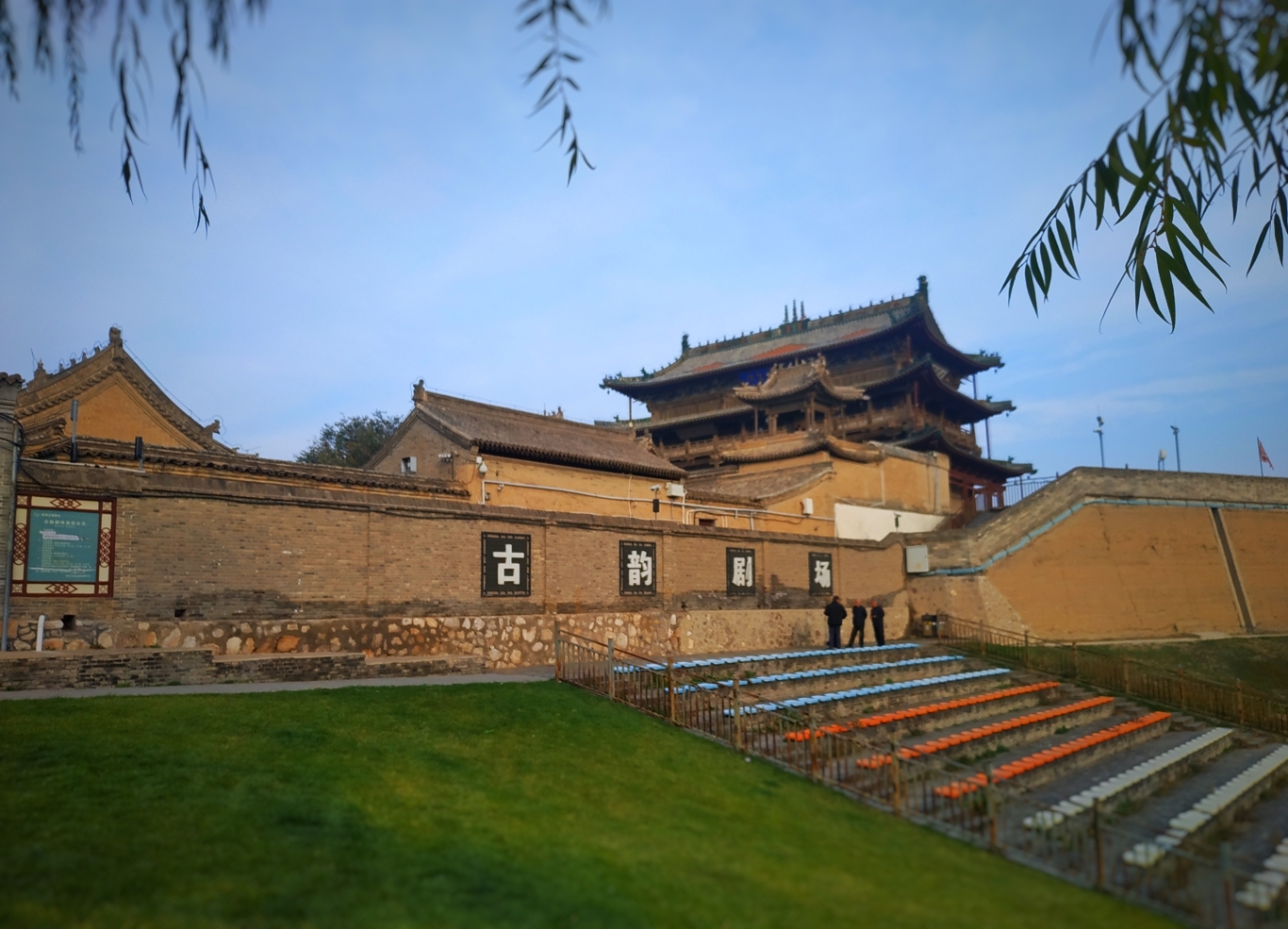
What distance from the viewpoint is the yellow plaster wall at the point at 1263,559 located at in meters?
25.5

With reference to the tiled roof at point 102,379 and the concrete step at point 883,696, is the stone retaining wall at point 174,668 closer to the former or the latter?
the concrete step at point 883,696

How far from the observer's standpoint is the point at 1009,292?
6160mm

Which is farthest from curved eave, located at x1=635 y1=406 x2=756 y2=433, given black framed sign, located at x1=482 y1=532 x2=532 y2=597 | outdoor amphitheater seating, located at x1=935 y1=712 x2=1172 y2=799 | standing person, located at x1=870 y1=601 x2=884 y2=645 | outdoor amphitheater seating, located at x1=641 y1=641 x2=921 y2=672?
outdoor amphitheater seating, located at x1=935 y1=712 x2=1172 y2=799

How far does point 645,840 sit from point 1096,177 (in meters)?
5.45

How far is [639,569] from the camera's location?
711 inches

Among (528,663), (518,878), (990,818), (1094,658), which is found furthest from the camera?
(1094,658)

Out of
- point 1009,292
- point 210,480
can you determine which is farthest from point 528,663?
point 1009,292

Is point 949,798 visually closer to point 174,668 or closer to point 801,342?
point 174,668

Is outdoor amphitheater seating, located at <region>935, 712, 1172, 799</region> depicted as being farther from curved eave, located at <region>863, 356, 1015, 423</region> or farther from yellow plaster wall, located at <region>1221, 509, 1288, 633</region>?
curved eave, located at <region>863, 356, 1015, 423</region>

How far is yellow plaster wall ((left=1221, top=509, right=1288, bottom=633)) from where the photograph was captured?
1004 inches

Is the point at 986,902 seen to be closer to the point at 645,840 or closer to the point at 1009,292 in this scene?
the point at 645,840

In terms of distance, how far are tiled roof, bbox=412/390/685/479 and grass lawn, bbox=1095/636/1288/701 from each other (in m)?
12.8

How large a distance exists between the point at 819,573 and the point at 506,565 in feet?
32.1

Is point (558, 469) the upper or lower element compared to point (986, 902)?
upper
